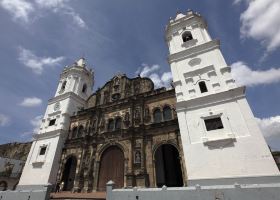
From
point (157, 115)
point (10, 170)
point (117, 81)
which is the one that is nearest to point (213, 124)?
point (157, 115)

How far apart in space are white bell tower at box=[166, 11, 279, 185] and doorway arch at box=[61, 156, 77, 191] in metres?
15.0

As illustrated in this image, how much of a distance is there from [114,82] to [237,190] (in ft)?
64.7

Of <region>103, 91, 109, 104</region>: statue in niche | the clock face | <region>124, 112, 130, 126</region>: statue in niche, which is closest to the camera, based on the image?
<region>124, 112, 130, 126</region>: statue in niche

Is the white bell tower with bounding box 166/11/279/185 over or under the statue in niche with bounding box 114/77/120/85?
under

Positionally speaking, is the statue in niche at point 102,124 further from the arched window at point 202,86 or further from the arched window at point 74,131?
the arched window at point 202,86

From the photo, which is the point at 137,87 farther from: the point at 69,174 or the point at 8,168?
the point at 8,168

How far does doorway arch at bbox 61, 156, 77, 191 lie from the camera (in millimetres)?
20422

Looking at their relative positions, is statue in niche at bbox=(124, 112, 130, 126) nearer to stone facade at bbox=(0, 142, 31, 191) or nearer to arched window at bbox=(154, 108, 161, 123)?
arched window at bbox=(154, 108, 161, 123)

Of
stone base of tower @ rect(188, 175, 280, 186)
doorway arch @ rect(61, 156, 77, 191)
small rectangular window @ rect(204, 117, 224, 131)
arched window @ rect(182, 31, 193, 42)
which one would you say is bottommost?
stone base of tower @ rect(188, 175, 280, 186)

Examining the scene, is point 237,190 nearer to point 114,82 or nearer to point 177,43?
point 177,43

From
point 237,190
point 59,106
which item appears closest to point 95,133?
point 59,106

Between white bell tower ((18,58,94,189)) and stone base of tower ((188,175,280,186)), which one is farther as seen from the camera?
white bell tower ((18,58,94,189))

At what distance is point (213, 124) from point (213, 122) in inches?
6.9

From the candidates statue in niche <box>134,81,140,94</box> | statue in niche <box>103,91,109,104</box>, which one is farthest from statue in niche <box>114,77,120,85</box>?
statue in niche <box>134,81,140,94</box>
